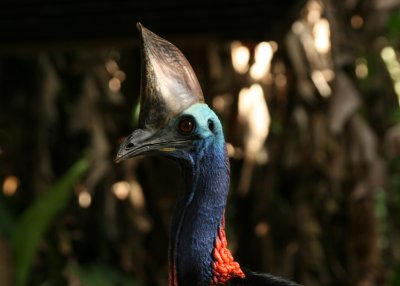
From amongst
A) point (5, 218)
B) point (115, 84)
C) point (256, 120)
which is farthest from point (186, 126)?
point (115, 84)

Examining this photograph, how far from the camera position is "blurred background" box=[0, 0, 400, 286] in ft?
10.0

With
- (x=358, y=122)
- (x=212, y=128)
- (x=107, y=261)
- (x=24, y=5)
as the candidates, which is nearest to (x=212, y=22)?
(x=24, y=5)

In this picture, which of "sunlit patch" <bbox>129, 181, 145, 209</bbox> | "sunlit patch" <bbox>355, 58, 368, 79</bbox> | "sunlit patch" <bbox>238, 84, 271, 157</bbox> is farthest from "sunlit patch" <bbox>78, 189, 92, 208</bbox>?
"sunlit patch" <bbox>355, 58, 368, 79</bbox>

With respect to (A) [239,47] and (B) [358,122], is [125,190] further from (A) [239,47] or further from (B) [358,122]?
(B) [358,122]

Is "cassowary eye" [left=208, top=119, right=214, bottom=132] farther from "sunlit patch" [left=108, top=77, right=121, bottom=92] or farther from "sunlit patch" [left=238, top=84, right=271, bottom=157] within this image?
"sunlit patch" [left=108, top=77, right=121, bottom=92]

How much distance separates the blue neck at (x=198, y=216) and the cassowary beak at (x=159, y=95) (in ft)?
0.21

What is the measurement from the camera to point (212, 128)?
130 cm

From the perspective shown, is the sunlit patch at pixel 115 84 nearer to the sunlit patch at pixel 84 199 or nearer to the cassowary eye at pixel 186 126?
the sunlit patch at pixel 84 199

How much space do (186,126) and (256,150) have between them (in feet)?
6.48

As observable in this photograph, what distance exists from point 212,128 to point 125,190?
79.0 inches

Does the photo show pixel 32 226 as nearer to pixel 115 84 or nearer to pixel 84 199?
pixel 84 199

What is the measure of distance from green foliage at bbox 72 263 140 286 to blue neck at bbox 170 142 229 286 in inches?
62.8

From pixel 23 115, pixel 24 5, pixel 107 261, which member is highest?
pixel 24 5

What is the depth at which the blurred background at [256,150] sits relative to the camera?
3061 millimetres
